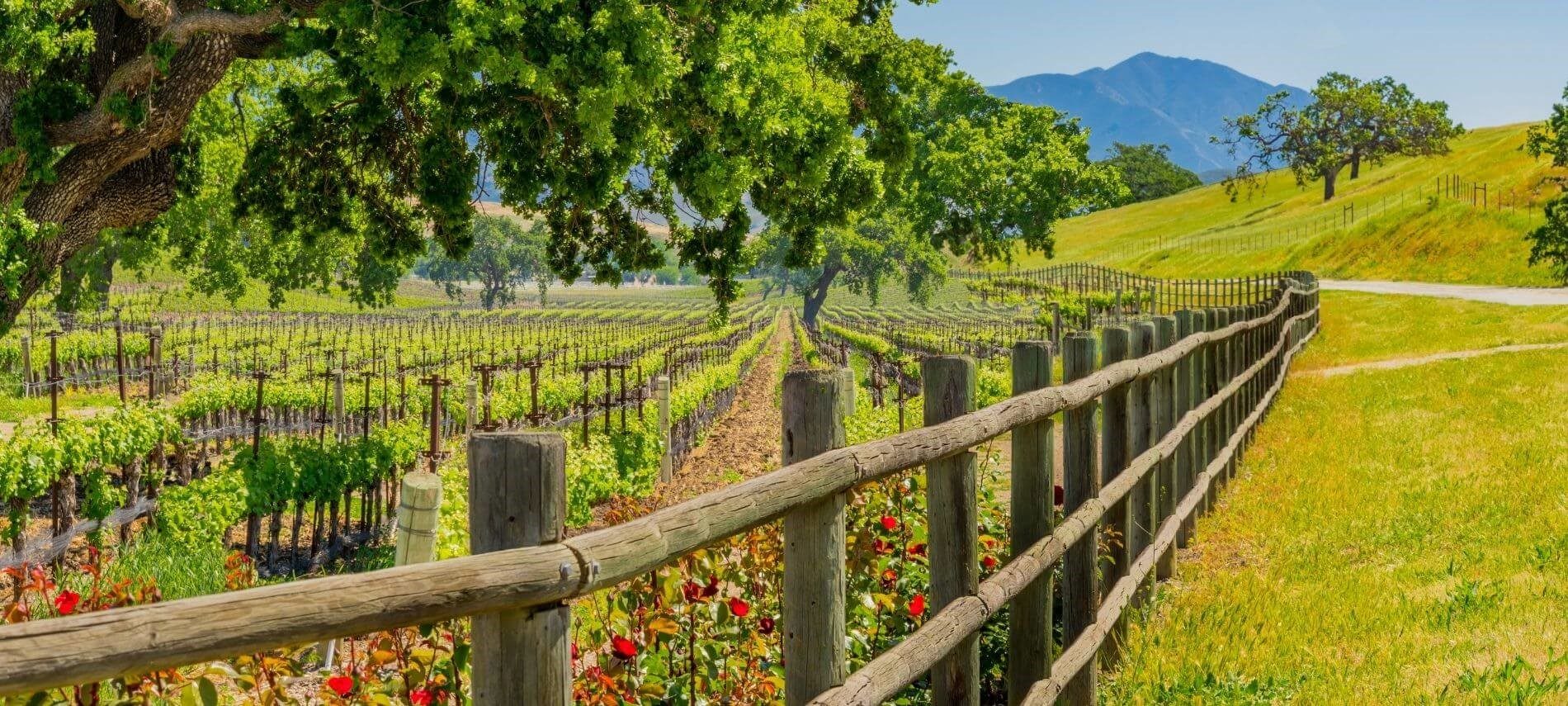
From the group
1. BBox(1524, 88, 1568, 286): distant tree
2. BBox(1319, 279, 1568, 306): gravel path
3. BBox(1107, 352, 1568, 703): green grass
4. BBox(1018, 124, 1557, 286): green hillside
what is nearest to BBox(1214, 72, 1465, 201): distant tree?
BBox(1018, 124, 1557, 286): green hillside

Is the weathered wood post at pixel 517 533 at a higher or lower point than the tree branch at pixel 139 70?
lower

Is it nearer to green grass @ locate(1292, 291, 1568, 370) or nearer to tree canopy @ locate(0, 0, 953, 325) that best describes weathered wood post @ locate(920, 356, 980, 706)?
tree canopy @ locate(0, 0, 953, 325)

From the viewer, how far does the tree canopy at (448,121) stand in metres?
11.7

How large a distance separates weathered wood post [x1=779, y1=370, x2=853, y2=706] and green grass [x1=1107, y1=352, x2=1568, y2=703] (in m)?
2.74

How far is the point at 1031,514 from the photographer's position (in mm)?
4562

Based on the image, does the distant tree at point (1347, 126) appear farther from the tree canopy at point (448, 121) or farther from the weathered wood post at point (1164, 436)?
the weathered wood post at point (1164, 436)

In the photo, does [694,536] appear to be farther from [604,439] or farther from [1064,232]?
[1064,232]

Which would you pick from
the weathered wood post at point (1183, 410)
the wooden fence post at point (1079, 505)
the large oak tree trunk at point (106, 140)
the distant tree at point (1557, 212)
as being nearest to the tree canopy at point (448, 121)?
the large oak tree trunk at point (106, 140)

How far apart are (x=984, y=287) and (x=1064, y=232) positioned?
51.6m

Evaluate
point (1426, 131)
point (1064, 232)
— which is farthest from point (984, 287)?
point (1064, 232)

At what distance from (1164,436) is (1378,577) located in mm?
1474

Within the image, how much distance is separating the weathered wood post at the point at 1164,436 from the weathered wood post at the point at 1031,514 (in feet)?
8.15

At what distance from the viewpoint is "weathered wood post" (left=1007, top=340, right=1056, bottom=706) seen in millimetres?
4559

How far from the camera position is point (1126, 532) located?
6055mm
